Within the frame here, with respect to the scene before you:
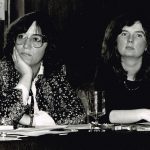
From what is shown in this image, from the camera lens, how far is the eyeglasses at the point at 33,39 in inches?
96.8

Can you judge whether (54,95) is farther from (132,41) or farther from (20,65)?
(132,41)

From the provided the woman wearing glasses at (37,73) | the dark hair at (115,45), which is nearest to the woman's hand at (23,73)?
the woman wearing glasses at (37,73)

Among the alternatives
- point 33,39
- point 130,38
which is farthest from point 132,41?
point 33,39

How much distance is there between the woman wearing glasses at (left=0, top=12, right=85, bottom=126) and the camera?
244 centimetres

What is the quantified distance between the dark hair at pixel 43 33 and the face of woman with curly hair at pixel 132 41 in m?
0.47

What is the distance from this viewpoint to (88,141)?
53.1 inches

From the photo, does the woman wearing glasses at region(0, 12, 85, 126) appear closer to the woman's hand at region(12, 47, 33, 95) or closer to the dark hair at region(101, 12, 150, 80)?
the woman's hand at region(12, 47, 33, 95)

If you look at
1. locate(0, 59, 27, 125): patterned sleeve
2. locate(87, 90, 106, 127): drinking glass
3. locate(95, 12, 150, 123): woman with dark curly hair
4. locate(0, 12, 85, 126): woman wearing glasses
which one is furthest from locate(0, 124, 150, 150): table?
locate(95, 12, 150, 123): woman with dark curly hair

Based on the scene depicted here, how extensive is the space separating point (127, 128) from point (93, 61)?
2310 mm

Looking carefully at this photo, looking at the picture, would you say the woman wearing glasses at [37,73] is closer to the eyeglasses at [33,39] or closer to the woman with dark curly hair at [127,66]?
the eyeglasses at [33,39]

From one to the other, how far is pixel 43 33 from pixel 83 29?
4.16 ft

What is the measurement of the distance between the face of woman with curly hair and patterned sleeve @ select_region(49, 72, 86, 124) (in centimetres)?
45

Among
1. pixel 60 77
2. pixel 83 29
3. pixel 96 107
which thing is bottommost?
pixel 96 107

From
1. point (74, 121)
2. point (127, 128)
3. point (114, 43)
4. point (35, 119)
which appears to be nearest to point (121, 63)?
point (114, 43)
